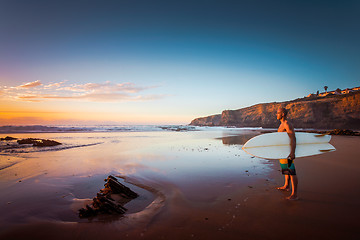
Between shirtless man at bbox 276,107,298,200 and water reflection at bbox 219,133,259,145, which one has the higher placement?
shirtless man at bbox 276,107,298,200

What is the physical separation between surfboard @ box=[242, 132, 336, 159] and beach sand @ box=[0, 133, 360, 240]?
975mm

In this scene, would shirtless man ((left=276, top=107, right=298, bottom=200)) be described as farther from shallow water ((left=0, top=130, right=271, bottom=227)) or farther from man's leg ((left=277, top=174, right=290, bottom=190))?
shallow water ((left=0, top=130, right=271, bottom=227))

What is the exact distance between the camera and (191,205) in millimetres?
3729

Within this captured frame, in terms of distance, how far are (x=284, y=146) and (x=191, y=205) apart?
121 inches

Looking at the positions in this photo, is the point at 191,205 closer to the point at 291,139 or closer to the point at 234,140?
the point at 291,139

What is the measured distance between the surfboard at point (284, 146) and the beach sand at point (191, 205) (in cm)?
98

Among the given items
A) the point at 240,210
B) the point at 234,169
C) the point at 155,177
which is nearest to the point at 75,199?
the point at 155,177

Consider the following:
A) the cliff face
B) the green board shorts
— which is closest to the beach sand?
the green board shorts

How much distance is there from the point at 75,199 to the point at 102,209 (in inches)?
52.2

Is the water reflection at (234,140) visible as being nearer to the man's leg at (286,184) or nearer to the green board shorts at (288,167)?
the man's leg at (286,184)

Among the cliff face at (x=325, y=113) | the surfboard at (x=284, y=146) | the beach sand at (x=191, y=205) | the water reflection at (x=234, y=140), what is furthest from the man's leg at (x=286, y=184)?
the cliff face at (x=325, y=113)

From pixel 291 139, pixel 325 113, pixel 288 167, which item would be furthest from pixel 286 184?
pixel 325 113

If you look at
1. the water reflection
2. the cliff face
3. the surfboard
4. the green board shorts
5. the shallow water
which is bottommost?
the shallow water

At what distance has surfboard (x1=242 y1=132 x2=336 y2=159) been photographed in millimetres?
4633
